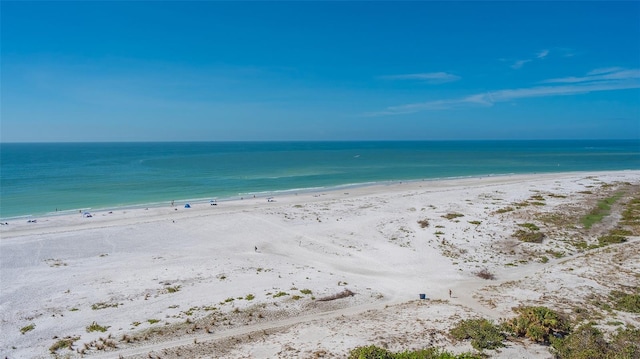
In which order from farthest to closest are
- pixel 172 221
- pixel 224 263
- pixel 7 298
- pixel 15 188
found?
pixel 15 188
pixel 172 221
pixel 224 263
pixel 7 298

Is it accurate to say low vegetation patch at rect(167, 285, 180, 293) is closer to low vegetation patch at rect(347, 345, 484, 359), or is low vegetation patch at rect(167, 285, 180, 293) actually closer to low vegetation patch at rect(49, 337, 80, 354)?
low vegetation patch at rect(49, 337, 80, 354)

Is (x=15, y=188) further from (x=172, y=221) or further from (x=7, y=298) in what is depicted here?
(x=7, y=298)

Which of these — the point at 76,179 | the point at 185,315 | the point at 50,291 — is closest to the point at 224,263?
the point at 185,315

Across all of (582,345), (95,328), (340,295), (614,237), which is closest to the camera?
(582,345)

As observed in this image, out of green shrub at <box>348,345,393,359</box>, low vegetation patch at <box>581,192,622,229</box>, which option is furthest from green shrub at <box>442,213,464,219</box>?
green shrub at <box>348,345,393,359</box>

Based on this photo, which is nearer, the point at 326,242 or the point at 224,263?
the point at 224,263

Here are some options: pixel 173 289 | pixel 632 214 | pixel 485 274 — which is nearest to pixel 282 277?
pixel 173 289

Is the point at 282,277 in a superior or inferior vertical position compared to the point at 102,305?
superior

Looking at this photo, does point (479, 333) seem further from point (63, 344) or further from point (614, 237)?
point (614, 237)
